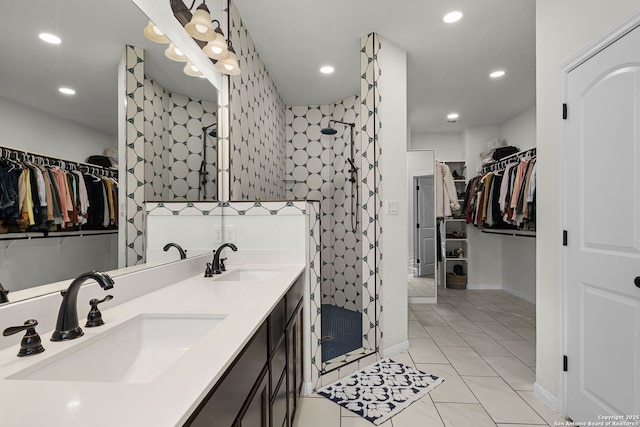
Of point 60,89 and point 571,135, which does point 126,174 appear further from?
point 571,135

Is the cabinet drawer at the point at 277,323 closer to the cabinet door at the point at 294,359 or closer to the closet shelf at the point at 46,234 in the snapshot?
the cabinet door at the point at 294,359

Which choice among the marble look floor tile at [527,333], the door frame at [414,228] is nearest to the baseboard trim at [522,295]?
the marble look floor tile at [527,333]

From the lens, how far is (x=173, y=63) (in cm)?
165

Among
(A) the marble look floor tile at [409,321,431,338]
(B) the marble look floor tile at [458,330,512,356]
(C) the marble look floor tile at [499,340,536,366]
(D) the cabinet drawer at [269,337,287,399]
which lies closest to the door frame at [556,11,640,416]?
(C) the marble look floor tile at [499,340,536,366]

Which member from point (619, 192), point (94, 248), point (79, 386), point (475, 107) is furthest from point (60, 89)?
point (475, 107)

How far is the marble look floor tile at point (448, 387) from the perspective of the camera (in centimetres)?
205

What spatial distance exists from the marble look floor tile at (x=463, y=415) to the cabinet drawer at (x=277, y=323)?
123 centimetres

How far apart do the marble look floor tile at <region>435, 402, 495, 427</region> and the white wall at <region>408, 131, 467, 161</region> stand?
4362 millimetres

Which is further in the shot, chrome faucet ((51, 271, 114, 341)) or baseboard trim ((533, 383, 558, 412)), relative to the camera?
baseboard trim ((533, 383, 558, 412))

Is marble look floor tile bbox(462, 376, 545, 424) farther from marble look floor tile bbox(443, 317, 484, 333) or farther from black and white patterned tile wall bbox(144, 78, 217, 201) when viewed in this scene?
black and white patterned tile wall bbox(144, 78, 217, 201)

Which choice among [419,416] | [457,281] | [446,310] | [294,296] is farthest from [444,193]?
[294,296]

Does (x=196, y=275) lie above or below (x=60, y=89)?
below

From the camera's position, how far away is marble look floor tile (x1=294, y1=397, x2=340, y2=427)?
1813 mm

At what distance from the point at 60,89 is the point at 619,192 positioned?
2308 millimetres
